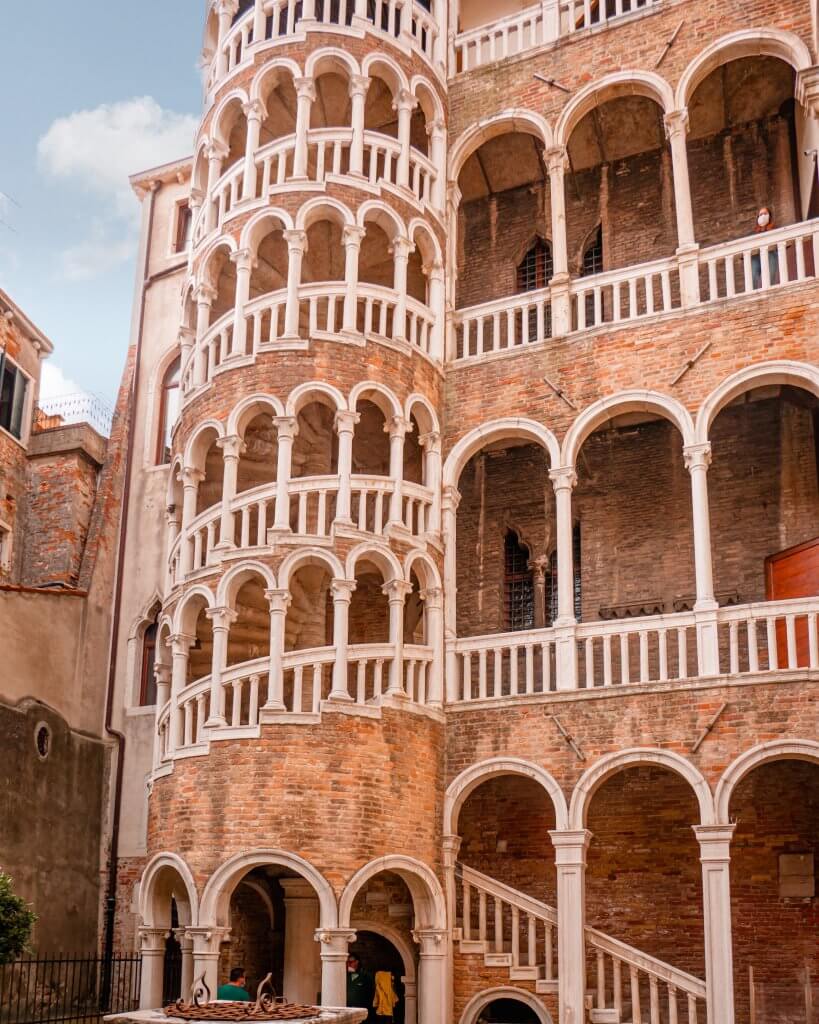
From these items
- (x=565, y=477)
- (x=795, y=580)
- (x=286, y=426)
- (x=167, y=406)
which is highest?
(x=167, y=406)

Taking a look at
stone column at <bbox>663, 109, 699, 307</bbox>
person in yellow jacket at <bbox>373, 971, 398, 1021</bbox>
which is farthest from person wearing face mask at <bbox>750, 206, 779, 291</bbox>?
person in yellow jacket at <bbox>373, 971, 398, 1021</bbox>

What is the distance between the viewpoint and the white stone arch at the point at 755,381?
15477 mm

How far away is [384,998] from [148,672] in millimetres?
7773

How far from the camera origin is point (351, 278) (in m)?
17.2

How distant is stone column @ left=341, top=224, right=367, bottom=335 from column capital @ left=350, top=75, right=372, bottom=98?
7.22 feet

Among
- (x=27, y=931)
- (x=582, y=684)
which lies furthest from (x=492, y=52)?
(x=27, y=931)

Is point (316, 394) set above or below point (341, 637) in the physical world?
above

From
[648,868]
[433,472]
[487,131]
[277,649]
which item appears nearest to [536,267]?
[487,131]

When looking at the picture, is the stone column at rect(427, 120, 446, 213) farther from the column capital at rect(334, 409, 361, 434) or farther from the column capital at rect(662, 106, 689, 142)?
the column capital at rect(334, 409, 361, 434)

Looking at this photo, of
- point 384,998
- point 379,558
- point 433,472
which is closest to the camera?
point 384,998

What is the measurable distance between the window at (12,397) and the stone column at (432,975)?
12737mm

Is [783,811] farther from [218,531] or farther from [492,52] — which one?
[492,52]

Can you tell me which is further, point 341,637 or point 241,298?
point 241,298

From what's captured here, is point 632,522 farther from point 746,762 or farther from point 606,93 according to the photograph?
point 606,93
